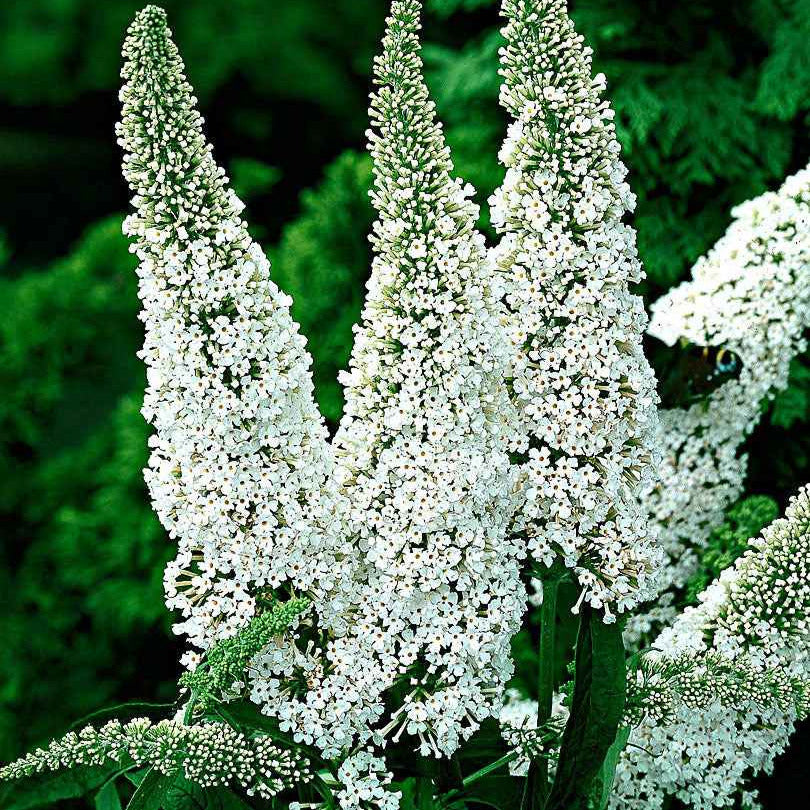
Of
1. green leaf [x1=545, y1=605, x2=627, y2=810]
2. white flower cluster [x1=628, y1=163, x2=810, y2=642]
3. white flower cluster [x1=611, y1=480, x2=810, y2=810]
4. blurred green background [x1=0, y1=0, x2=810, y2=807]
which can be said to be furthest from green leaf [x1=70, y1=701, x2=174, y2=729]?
blurred green background [x1=0, y1=0, x2=810, y2=807]

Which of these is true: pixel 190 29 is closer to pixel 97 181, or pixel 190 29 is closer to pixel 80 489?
Result: pixel 97 181

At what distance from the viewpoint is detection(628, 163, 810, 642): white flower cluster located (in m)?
2.10

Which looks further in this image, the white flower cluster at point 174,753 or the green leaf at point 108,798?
the green leaf at point 108,798

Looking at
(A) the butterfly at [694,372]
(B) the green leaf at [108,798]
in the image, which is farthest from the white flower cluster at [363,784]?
(A) the butterfly at [694,372]

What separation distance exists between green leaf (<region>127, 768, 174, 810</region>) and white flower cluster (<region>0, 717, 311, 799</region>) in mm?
22

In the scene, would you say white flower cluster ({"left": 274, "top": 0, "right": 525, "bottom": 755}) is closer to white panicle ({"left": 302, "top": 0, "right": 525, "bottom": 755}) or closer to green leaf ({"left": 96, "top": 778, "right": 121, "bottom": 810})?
white panicle ({"left": 302, "top": 0, "right": 525, "bottom": 755})

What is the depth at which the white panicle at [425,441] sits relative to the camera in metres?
1.44

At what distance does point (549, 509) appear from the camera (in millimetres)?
1535

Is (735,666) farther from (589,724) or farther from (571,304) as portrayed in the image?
(571,304)

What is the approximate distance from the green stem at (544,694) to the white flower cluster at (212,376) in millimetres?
315

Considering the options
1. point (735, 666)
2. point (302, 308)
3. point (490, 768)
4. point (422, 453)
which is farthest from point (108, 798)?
point (302, 308)

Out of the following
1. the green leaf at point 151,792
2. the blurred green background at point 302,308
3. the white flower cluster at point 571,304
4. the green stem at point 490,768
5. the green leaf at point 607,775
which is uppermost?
the blurred green background at point 302,308

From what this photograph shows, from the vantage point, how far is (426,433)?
1472 millimetres

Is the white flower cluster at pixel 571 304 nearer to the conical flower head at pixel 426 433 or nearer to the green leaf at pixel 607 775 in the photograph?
the conical flower head at pixel 426 433
